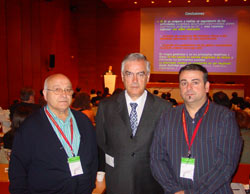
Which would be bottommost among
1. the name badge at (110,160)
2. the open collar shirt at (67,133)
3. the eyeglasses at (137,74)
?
the name badge at (110,160)

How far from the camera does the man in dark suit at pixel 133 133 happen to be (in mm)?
2156

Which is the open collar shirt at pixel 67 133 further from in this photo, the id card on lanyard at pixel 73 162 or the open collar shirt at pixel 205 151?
the open collar shirt at pixel 205 151

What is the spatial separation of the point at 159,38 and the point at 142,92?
10908mm

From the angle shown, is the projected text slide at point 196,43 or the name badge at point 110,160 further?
the projected text slide at point 196,43

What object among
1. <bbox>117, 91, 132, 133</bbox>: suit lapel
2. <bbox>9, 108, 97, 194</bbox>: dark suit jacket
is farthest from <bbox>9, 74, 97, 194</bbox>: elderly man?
<bbox>117, 91, 132, 133</bbox>: suit lapel

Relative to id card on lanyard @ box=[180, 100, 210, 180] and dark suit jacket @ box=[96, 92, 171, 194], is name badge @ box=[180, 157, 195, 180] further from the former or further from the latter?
dark suit jacket @ box=[96, 92, 171, 194]

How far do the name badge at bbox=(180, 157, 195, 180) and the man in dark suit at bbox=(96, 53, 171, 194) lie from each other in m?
0.34

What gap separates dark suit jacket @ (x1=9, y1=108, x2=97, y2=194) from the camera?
75.5 inches

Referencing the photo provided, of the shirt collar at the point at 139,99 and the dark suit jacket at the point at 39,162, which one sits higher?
the shirt collar at the point at 139,99

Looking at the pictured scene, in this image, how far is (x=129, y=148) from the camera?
7.06 feet

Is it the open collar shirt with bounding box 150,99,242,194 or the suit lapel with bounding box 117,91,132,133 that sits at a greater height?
the suit lapel with bounding box 117,91,132,133

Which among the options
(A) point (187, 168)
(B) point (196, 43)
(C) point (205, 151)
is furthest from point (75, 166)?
(B) point (196, 43)

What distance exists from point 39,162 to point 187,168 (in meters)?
1.08

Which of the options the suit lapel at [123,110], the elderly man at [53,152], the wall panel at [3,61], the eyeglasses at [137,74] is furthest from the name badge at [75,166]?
the wall panel at [3,61]
